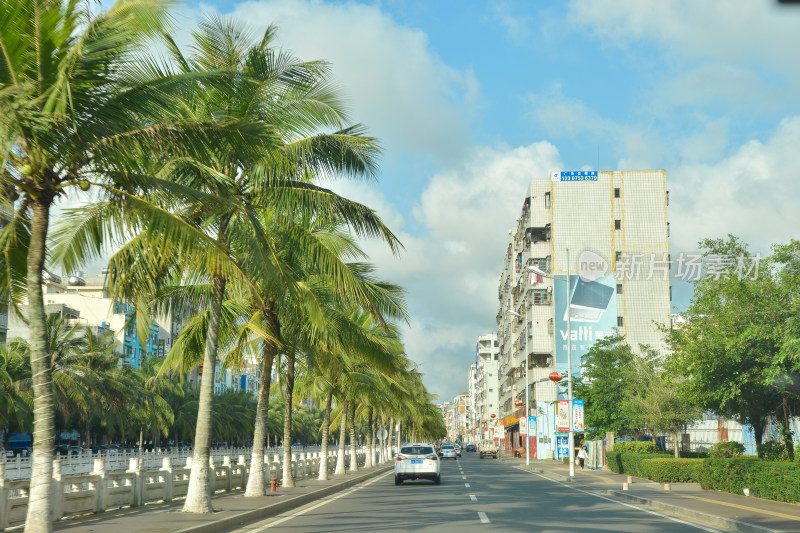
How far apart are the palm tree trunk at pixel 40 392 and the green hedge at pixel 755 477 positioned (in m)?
16.2

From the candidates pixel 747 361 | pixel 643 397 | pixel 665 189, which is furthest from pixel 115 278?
pixel 665 189

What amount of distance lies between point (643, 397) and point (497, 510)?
27.0 metres

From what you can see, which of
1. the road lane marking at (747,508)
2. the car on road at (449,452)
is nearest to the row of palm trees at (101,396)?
the road lane marking at (747,508)

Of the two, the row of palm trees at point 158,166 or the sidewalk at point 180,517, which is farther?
the sidewalk at point 180,517

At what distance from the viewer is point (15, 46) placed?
34.3 feet

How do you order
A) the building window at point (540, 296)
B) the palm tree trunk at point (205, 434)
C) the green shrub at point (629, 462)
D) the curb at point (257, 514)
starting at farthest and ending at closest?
the building window at point (540, 296), the green shrub at point (629, 462), the palm tree trunk at point (205, 434), the curb at point (257, 514)

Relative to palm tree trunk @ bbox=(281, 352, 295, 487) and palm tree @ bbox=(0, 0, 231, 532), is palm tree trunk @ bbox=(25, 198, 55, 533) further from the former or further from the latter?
palm tree trunk @ bbox=(281, 352, 295, 487)

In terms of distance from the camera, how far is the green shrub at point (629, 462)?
33022 mm

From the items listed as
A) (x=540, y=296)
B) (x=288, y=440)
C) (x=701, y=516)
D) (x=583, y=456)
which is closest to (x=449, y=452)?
(x=540, y=296)

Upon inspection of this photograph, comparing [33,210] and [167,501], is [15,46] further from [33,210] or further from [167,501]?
[167,501]

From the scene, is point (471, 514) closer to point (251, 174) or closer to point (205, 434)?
point (205, 434)

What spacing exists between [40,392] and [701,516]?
526 inches

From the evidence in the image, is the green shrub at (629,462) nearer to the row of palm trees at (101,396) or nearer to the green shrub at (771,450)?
the green shrub at (771,450)

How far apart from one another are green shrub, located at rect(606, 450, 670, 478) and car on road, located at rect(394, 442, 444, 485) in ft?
28.6
